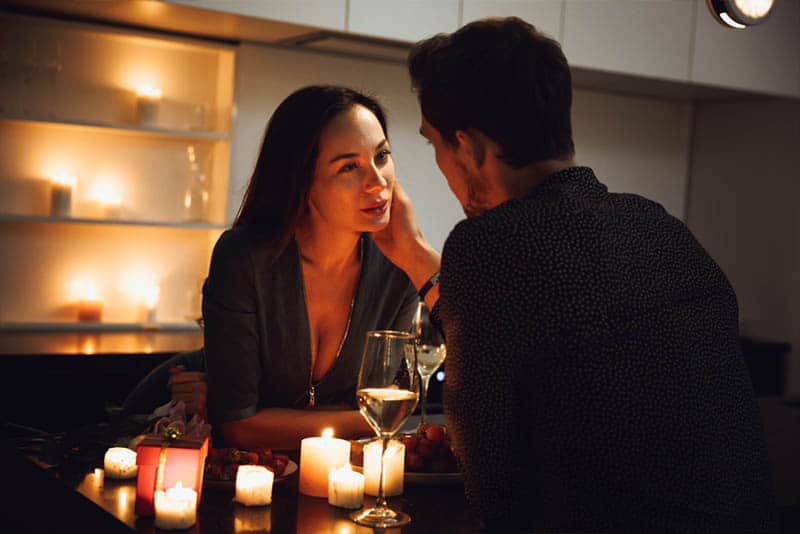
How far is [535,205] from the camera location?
1205 mm

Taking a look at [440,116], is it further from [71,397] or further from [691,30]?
[691,30]

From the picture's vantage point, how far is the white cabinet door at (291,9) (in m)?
3.15

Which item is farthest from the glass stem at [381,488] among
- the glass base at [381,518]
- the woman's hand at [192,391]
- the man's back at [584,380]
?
the woman's hand at [192,391]

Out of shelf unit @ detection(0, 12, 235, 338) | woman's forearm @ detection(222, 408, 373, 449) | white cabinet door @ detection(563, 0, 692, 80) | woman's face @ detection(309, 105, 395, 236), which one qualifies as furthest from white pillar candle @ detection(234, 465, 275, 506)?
white cabinet door @ detection(563, 0, 692, 80)

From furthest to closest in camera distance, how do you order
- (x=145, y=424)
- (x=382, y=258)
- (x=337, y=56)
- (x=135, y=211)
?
(x=337, y=56)
(x=135, y=211)
(x=382, y=258)
(x=145, y=424)

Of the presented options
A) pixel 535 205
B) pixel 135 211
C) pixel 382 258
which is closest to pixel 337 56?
pixel 135 211

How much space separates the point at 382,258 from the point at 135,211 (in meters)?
1.71

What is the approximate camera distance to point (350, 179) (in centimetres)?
196

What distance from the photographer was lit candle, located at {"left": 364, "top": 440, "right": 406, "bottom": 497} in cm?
137

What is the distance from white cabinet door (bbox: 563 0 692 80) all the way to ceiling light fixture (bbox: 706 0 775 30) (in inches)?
62.4

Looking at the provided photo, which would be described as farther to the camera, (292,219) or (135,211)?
(135,211)

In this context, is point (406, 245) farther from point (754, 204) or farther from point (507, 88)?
point (754, 204)

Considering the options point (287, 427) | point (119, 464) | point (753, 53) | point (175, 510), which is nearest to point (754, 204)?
point (753, 53)

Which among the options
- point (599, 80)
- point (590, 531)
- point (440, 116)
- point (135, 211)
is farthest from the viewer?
point (599, 80)
